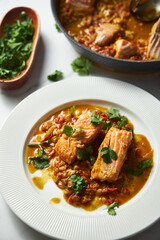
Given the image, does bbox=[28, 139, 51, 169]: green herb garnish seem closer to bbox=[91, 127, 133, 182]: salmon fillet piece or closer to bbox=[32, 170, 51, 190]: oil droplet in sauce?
bbox=[32, 170, 51, 190]: oil droplet in sauce

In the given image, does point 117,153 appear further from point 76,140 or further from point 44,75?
point 44,75

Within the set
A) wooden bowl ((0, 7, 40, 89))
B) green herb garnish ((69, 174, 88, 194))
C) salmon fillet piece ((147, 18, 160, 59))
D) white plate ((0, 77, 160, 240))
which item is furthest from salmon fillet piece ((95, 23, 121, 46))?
green herb garnish ((69, 174, 88, 194))

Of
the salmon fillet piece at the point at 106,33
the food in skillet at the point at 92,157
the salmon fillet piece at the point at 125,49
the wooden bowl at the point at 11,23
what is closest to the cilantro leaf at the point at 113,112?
the food in skillet at the point at 92,157

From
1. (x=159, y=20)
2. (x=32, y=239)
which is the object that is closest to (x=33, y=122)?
(x=32, y=239)

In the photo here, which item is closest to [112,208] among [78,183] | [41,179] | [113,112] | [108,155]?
[78,183]

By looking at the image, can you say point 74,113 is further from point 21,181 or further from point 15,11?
point 15,11
